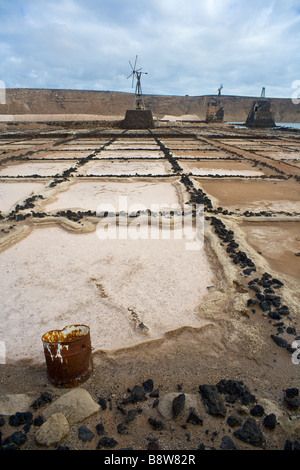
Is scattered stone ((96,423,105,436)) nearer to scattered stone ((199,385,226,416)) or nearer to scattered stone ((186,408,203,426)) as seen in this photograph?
scattered stone ((186,408,203,426))

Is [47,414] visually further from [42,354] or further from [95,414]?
[42,354]

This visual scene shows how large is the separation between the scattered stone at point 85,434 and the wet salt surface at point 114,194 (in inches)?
173

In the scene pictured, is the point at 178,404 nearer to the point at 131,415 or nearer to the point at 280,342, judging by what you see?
the point at 131,415

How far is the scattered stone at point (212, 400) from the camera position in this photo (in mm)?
1781

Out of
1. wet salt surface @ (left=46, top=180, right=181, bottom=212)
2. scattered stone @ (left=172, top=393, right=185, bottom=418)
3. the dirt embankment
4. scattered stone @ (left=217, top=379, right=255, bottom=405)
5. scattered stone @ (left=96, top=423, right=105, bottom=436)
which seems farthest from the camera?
the dirt embankment

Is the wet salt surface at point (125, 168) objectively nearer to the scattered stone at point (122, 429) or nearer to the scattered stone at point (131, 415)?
the scattered stone at point (131, 415)


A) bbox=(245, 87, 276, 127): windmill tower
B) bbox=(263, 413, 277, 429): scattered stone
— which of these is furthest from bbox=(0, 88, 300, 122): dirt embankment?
bbox=(263, 413, 277, 429): scattered stone

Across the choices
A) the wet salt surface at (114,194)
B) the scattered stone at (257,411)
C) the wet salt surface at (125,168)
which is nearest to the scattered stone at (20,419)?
the scattered stone at (257,411)

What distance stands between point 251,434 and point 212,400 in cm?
28

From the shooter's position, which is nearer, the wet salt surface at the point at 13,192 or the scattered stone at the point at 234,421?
the scattered stone at the point at 234,421

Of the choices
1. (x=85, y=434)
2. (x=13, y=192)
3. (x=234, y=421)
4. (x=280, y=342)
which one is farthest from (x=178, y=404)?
(x=13, y=192)

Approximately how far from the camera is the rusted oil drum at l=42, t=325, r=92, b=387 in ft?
6.18

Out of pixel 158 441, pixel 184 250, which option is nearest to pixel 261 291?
pixel 184 250

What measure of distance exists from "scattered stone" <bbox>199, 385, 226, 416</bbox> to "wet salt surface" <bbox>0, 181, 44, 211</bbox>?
543 centimetres
